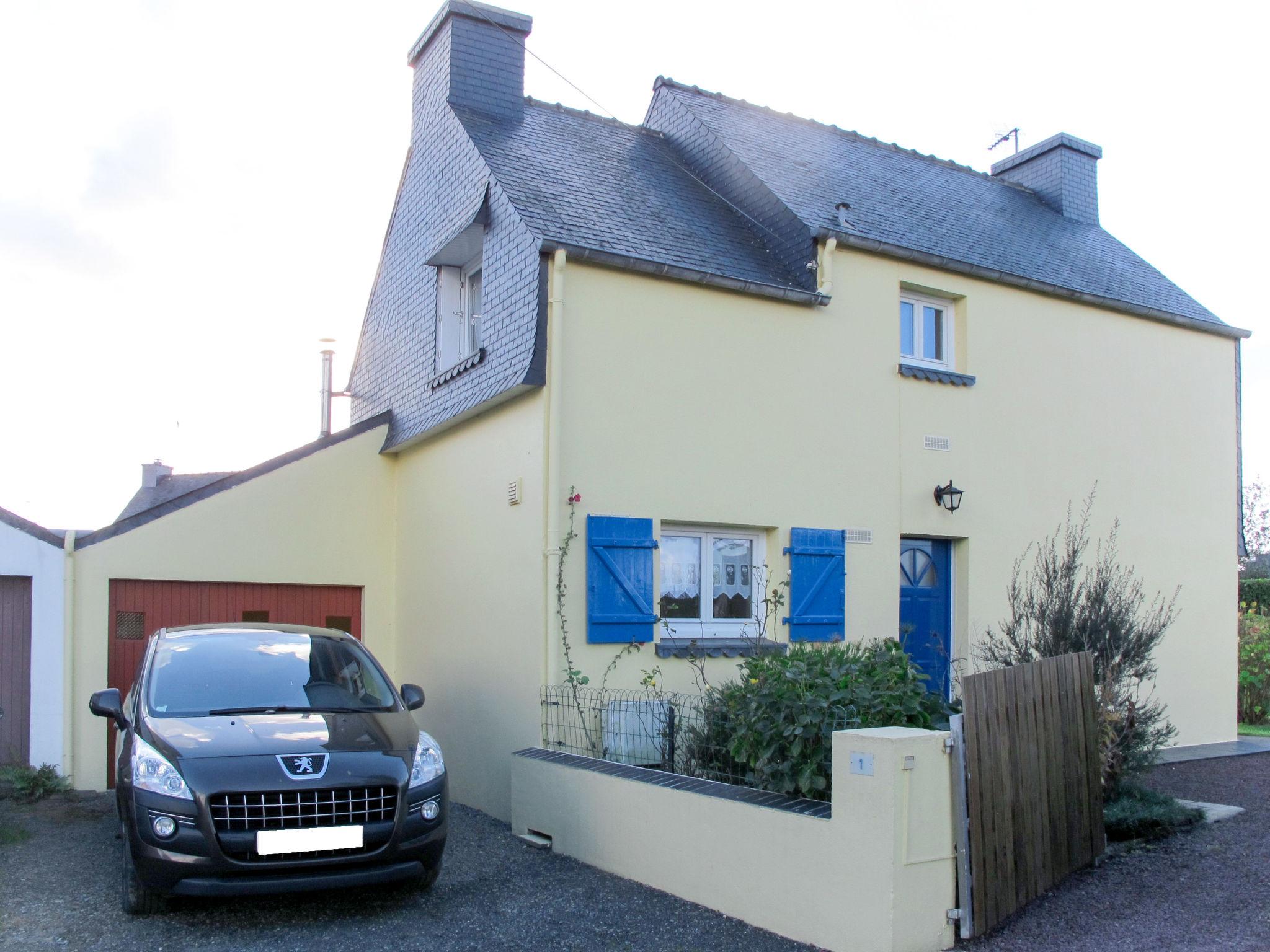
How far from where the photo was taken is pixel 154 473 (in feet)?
128

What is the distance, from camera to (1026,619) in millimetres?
9141

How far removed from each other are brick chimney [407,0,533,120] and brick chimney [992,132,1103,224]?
776 centimetres

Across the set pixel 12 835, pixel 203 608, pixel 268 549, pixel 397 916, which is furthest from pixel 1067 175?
pixel 12 835

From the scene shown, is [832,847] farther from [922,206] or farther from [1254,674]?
[1254,674]

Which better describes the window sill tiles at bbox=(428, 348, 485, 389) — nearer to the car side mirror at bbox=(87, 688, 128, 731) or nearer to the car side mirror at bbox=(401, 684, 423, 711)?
the car side mirror at bbox=(401, 684, 423, 711)

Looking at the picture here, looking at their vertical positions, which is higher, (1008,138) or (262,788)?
(1008,138)

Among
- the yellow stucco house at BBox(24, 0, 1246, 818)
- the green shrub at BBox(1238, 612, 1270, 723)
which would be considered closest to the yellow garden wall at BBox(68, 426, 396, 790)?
the yellow stucco house at BBox(24, 0, 1246, 818)

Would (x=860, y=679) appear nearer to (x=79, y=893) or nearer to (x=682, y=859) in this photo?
(x=682, y=859)

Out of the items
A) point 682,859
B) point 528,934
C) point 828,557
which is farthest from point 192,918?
point 828,557

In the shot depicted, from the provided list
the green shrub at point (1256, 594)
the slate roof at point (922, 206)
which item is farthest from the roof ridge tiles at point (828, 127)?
A: the green shrub at point (1256, 594)

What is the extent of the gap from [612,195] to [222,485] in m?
4.77

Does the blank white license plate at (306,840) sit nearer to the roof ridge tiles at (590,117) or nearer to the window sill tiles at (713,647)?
the window sill tiles at (713,647)

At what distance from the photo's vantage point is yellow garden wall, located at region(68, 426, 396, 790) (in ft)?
33.7

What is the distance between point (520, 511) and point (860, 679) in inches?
145
